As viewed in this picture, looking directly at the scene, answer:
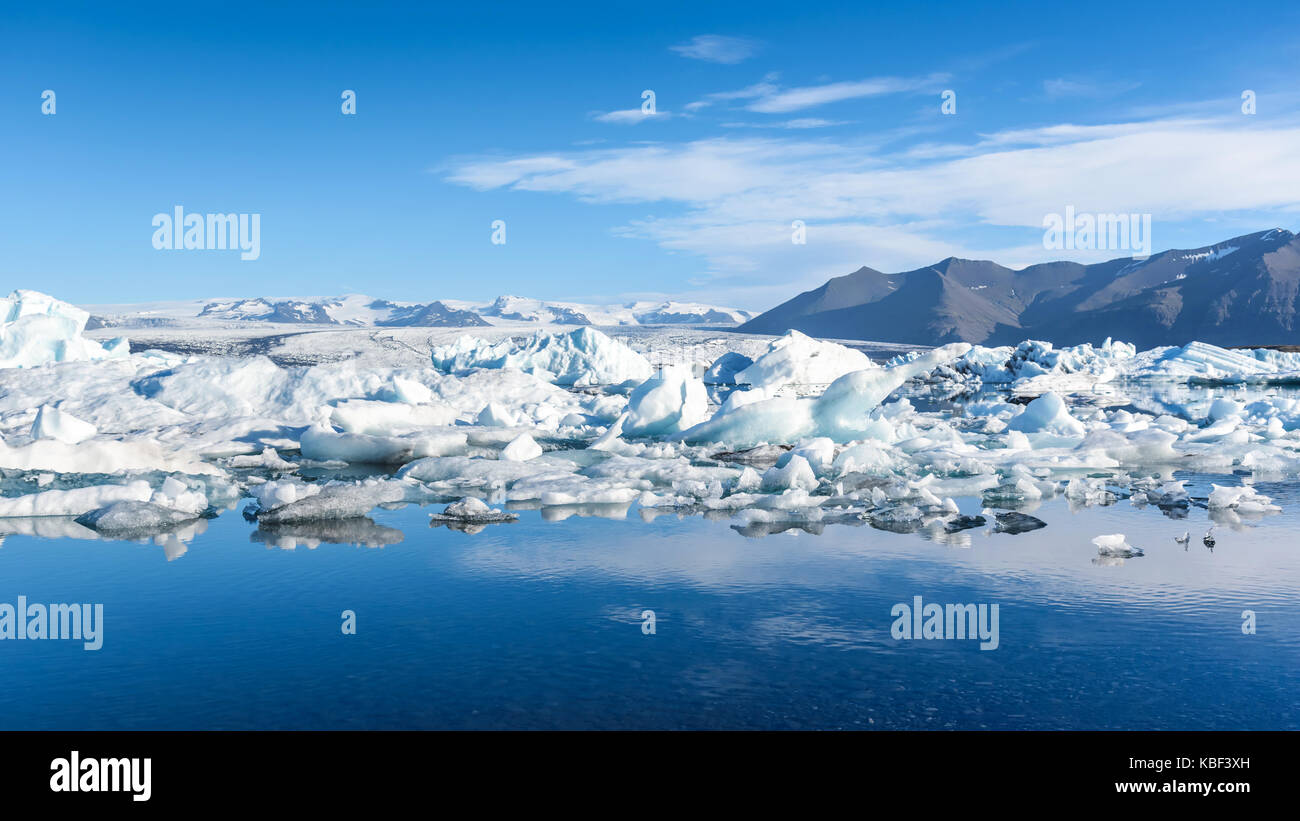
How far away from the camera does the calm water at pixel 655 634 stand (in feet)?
14.8

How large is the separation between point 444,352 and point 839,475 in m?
36.0

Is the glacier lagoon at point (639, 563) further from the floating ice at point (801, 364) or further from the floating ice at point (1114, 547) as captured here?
the floating ice at point (801, 364)

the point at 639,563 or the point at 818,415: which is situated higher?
the point at 818,415

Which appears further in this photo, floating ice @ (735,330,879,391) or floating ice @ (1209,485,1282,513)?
floating ice @ (735,330,879,391)

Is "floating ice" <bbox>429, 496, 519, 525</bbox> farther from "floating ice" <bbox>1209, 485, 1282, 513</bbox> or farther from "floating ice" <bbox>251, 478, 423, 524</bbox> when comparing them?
"floating ice" <bbox>1209, 485, 1282, 513</bbox>

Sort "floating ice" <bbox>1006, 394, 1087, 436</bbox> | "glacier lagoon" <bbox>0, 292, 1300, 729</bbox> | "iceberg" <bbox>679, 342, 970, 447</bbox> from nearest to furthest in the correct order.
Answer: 1. "glacier lagoon" <bbox>0, 292, 1300, 729</bbox>
2. "iceberg" <bbox>679, 342, 970, 447</bbox>
3. "floating ice" <bbox>1006, 394, 1087, 436</bbox>

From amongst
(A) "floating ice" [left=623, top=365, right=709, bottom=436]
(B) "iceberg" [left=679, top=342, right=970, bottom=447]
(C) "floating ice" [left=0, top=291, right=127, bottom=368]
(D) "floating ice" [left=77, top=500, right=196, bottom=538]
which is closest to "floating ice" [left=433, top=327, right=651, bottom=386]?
(C) "floating ice" [left=0, top=291, right=127, bottom=368]

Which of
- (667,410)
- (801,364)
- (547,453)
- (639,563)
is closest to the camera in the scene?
(639,563)

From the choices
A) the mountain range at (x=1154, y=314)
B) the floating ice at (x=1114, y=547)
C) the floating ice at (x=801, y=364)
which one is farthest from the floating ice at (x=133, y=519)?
the mountain range at (x=1154, y=314)

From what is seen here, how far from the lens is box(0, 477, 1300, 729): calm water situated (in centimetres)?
451

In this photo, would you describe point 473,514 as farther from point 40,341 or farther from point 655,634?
point 40,341

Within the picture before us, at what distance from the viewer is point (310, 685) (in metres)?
4.82

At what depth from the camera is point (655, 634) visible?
220 inches

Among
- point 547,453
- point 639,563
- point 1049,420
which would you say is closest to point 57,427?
point 547,453
